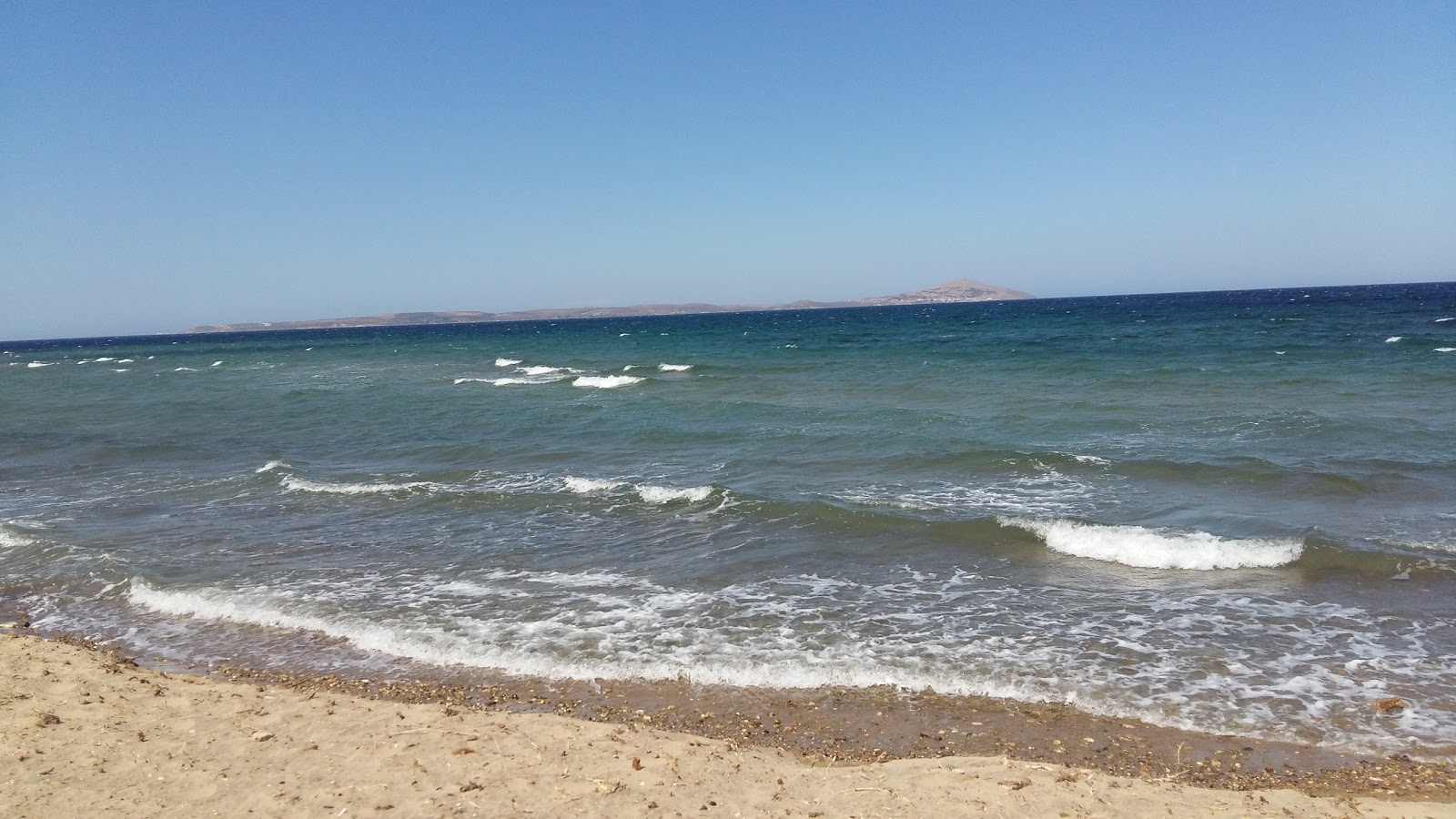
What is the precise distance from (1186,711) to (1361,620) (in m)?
3.04

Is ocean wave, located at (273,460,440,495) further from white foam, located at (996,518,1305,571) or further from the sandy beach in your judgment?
white foam, located at (996,518,1305,571)

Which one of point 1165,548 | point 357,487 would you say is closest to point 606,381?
point 357,487

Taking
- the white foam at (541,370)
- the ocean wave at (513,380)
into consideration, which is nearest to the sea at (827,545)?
the ocean wave at (513,380)

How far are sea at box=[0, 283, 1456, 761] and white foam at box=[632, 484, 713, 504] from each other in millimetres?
82

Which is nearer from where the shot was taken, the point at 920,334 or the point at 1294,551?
the point at 1294,551

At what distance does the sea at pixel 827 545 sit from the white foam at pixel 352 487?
0.35ft

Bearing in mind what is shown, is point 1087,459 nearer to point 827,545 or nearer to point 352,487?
point 827,545

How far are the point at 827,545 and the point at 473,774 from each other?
6.54 meters

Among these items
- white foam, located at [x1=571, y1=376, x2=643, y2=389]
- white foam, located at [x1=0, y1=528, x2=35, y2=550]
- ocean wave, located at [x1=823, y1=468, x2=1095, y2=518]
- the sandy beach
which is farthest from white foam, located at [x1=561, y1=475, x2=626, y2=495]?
white foam, located at [x1=571, y1=376, x2=643, y2=389]

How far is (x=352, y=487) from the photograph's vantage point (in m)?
15.4

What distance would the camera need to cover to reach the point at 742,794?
5.10m

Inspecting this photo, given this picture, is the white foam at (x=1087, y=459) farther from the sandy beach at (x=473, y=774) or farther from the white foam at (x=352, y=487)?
the white foam at (x=352, y=487)

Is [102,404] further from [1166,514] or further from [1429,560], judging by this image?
[1429,560]

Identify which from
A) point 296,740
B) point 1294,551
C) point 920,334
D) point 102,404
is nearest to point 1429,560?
point 1294,551
